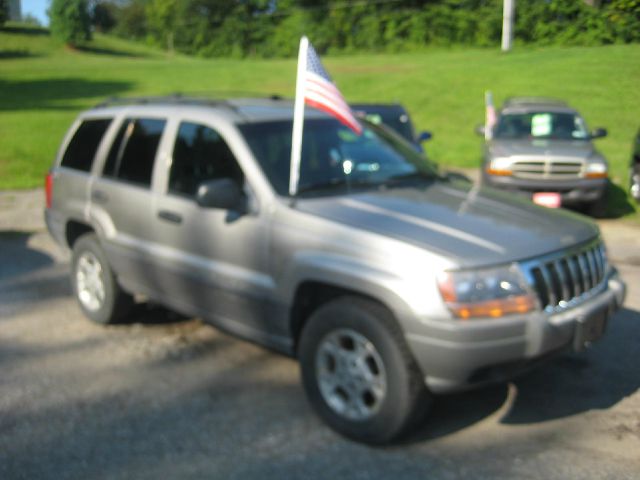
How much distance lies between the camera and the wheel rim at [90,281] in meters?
5.81

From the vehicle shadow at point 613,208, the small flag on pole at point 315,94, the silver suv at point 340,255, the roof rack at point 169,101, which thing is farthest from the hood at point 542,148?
the small flag on pole at point 315,94

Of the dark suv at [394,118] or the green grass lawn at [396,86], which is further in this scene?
the green grass lawn at [396,86]

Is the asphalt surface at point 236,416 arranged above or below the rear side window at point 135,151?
below

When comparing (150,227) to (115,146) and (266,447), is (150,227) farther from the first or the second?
(266,447)

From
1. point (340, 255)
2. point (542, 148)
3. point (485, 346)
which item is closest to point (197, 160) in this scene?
point (340, 255)

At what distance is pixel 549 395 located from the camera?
4543 millimetres

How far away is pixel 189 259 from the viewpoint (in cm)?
478

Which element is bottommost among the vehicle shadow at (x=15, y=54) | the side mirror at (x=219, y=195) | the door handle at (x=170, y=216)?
the door handle at (x=170, y=216)

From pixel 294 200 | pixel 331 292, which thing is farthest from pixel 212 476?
pixel 294 200

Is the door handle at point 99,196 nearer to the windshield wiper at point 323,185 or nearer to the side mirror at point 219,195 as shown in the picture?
the side mirror at point 219,195

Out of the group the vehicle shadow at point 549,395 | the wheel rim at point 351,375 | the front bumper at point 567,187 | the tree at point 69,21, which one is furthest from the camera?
the tree at point 69,21

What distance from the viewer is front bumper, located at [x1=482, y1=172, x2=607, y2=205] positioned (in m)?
10.4

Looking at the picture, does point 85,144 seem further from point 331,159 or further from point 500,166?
point 500,166

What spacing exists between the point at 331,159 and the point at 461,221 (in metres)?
1.08
